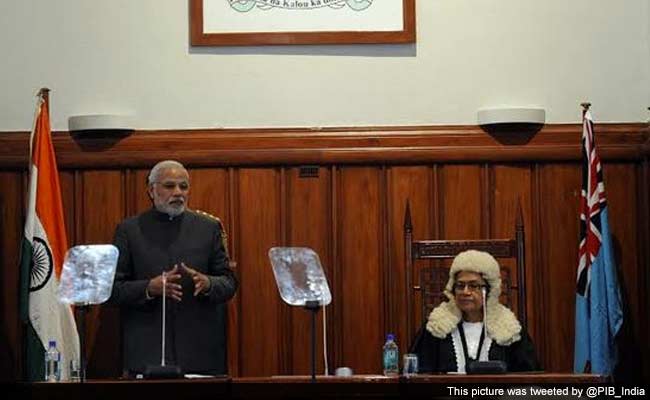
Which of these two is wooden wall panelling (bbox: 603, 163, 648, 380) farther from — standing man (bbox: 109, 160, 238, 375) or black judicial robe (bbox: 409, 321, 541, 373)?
standing man (bbox: 109, 160, 238, 375)

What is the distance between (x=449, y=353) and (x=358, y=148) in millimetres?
1342

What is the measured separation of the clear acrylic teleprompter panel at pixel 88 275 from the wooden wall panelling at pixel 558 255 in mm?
2759

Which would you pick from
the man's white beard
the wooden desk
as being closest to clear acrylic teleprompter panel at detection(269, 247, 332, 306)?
the wooden desk

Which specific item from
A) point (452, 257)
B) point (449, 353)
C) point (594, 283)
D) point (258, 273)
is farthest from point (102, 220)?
point (594, 283)

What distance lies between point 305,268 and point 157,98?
2.55 metres

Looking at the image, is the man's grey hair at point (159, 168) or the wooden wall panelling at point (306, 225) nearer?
the man's grey hair at point (159, 168)

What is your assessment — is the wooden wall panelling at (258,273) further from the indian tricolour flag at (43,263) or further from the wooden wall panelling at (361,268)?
the indian tricolour flag at (43,263)

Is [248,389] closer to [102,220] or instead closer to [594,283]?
[594,283]

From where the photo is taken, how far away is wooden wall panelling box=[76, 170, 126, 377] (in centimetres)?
803

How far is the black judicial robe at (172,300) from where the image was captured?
7.23 meters

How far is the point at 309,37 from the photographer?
812 cm

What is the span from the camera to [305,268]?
5.83m

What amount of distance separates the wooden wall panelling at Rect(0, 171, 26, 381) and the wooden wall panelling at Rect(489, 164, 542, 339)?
2.39m

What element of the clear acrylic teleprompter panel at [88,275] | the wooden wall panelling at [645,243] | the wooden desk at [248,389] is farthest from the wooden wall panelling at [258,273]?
the wooden desk at [248,389]
